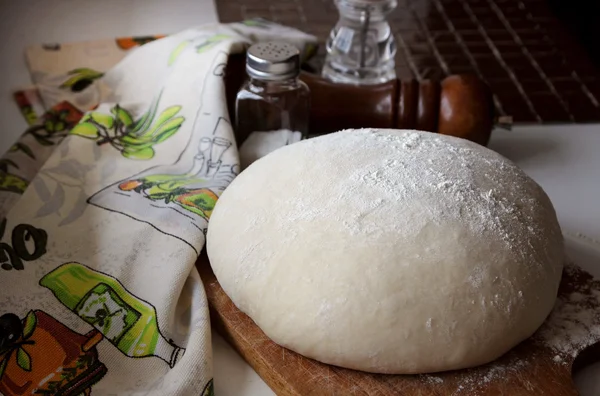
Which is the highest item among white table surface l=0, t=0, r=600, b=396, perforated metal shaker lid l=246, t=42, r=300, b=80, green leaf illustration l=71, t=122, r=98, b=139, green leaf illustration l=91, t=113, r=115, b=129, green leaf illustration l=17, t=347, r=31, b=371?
perforated metal shaker lid l=246, t=42, r=300, b=80

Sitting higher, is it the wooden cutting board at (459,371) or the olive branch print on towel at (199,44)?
the olive branch print on towel at (199,44)

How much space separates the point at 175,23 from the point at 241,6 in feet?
0.47

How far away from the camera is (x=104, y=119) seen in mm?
1023

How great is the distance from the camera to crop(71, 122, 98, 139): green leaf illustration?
985mm

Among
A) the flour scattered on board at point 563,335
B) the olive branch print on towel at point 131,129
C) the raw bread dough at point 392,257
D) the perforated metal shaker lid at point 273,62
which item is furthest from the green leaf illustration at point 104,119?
the flour scattered on board at point 563,335

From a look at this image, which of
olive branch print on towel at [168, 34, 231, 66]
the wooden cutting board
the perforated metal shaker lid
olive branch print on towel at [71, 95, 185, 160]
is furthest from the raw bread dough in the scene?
olive branch print on towel at [168, 34, 231, 66]

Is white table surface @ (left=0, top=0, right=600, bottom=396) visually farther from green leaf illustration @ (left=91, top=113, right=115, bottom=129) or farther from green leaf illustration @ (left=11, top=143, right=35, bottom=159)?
green leaf illustration @ (left=91, top=113, right=115, bottom=129)

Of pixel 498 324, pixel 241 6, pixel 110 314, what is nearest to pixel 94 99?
pixel 241 6

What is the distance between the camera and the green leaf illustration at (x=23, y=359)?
0.67 m

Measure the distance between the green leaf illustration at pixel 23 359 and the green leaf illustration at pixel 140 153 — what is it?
0.36 meters

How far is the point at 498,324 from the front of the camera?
64 cm

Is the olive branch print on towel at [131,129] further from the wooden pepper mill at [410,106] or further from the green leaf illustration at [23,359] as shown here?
the green leaf illustration at [23,359]

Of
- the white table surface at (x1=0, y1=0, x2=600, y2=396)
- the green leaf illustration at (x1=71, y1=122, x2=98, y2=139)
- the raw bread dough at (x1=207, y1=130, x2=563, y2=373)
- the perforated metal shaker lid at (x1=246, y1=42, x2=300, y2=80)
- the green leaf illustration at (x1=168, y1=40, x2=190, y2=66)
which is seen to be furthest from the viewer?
the green leaf illustration at (x1=168, y1=40, x2=190, y2=66)

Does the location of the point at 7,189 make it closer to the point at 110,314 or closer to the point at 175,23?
the point at 110,314
